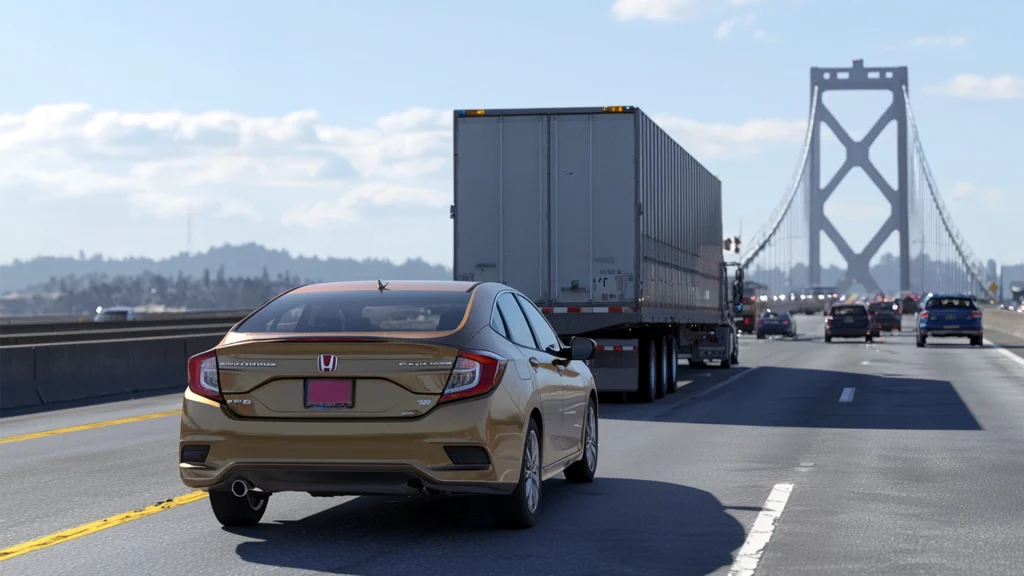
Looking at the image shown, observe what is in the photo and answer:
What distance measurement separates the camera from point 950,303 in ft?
163

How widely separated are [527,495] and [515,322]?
1.22 meters

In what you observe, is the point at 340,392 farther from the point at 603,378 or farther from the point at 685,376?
the point at 685,376

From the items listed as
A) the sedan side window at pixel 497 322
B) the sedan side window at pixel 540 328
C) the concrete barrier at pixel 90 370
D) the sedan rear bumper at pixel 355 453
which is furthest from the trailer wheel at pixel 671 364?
the sedan rear bumper at pixel 355 453

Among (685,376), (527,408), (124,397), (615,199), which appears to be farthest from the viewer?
(685,376)

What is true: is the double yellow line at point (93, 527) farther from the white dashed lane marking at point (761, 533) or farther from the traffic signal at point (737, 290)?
the traffic signal at point (737, 290)

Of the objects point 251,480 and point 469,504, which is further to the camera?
point 469,504

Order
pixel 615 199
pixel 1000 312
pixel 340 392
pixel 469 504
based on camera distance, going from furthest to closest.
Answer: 1. pixel 1000 312
2. pixel 615 199
3. pixel 469 504
4. pixel 340 392

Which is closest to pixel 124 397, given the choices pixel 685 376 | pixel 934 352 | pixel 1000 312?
pixel 685 376

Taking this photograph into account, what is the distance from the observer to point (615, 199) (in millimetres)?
20453

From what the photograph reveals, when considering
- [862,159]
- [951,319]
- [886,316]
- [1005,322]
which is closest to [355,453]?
[951,319]

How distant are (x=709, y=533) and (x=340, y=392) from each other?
2387 mm

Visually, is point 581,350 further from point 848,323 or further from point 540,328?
point 848,323

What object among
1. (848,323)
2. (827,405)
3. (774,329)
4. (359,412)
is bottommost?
(827,405)

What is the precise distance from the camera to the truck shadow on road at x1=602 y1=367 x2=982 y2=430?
1767 cm
